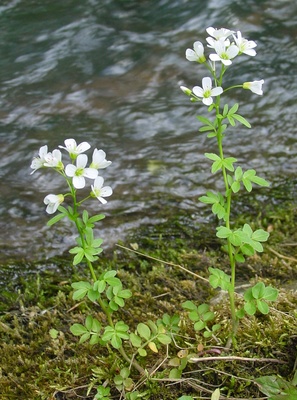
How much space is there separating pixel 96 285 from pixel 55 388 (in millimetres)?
548

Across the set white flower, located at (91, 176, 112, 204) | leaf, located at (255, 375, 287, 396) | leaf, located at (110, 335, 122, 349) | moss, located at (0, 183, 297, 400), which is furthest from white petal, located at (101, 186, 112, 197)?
leaf, located at (255, 375, 287, 396)

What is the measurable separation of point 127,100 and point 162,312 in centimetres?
218

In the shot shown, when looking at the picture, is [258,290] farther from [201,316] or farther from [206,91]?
[206,91]

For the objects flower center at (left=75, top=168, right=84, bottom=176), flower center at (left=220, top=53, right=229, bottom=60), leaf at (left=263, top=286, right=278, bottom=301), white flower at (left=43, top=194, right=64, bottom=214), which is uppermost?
flower center at (left=220, top=53, right=229, bottom=60)

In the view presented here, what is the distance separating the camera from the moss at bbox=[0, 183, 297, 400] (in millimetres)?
Answer: 2137

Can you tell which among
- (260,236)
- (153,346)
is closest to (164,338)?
(153,346)

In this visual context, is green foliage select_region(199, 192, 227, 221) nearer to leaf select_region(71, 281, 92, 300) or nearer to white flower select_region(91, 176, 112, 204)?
white flower select_region(91, 176, 112, 204)

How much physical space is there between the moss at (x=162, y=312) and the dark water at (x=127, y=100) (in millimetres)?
216

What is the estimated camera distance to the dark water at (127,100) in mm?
3355

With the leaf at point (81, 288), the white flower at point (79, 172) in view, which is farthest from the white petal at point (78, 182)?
the leaf at point (81, 288)

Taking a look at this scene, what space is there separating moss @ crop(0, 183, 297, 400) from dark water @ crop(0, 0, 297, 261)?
22 centimetres

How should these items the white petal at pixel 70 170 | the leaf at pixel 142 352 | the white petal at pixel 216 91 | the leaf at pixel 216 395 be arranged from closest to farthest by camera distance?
the white petal at pixel 70 170
the white petal at pixel 216 91
the leaf at pixel 216 395
the leaf at pixel 142 352

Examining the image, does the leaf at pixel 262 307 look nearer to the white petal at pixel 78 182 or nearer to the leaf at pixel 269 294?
the leaf at pixel 269 294

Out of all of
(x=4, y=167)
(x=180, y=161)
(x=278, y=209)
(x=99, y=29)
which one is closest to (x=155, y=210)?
(x=180, y=161)
